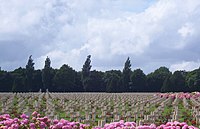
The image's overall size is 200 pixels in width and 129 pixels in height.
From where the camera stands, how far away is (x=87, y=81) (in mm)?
66750

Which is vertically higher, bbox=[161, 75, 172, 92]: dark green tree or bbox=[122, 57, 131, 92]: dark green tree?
bbox=[122, 57, 131, 92]: dark green tree

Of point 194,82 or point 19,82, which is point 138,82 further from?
point 19,82

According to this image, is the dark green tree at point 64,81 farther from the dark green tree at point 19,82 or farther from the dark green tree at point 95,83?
the dark green tree at point 19,82

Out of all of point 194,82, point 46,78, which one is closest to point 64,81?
point 46,78

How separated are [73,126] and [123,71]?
61833 mm

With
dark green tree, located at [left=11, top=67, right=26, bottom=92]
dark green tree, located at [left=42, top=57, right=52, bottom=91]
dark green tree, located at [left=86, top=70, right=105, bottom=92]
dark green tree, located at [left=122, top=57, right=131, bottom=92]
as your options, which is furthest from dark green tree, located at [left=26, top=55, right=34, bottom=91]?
dark green tree, located at [left=122, top=57, right=131, bottom=92]

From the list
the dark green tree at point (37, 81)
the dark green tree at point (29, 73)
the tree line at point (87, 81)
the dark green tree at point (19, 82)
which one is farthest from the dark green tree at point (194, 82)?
the dark green tree at point (19, 82)

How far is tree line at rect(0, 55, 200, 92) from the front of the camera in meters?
61.4

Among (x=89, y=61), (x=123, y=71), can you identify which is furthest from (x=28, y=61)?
(x=123, y=71)

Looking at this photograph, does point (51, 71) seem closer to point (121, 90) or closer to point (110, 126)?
point (121, 90)

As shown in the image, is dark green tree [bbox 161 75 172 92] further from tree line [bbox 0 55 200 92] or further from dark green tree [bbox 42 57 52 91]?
dark green tree [bbox 42 57 52 91]

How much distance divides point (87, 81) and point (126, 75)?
6171 mm

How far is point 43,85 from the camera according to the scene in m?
64.0

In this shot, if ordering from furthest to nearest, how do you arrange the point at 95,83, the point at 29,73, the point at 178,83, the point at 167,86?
the point at 95,83 < the point at 29,73 < the point at 178,83 < the point at 167,86
